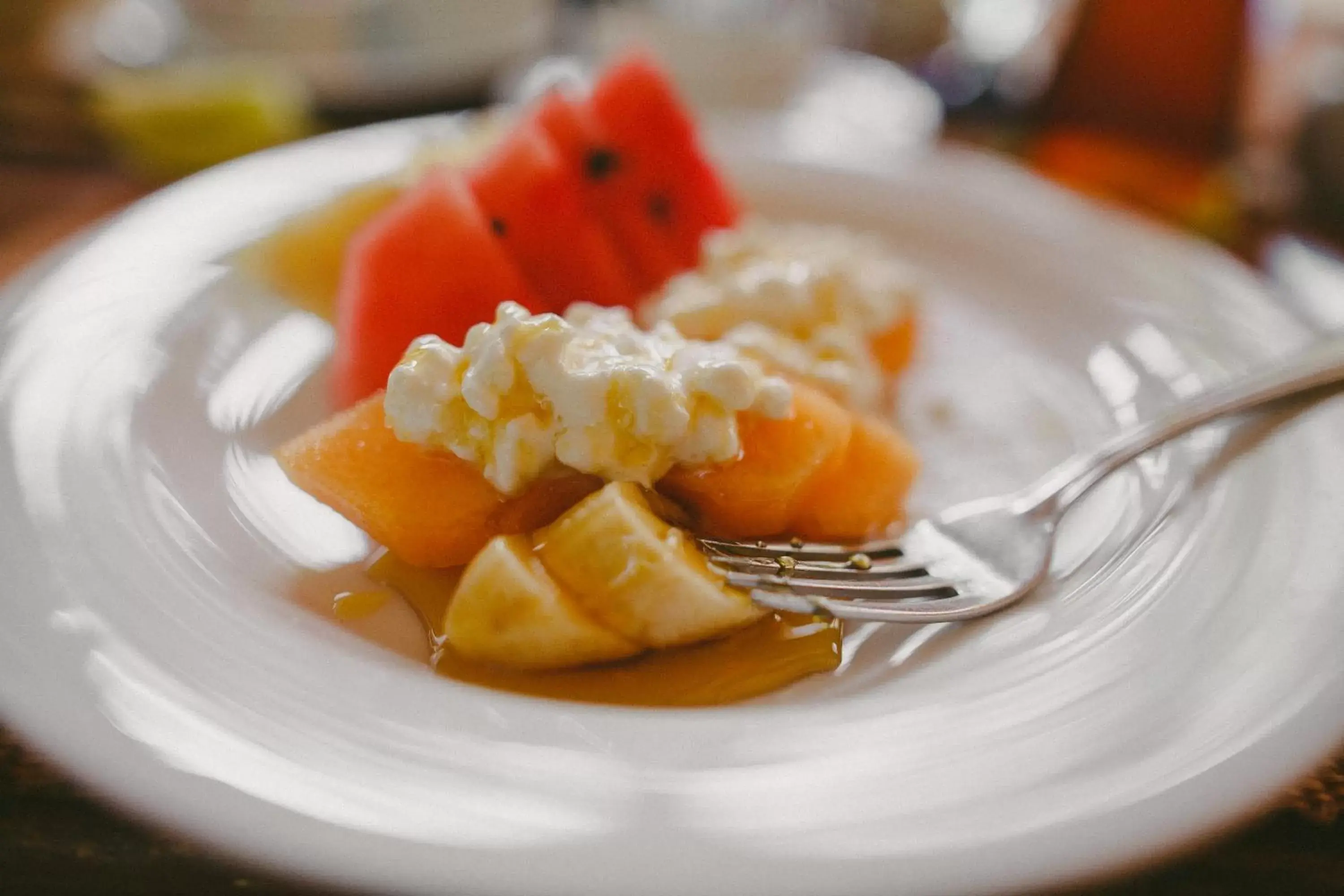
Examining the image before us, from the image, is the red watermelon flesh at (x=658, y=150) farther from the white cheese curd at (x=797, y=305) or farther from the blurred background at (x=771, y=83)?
the blurred background at (x=771, y=83)

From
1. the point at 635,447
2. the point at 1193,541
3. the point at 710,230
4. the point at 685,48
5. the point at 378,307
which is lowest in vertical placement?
the point at 1193,541

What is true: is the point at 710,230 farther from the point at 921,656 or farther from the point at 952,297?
the point at 921,656

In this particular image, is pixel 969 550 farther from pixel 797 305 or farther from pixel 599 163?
pixel 599 163

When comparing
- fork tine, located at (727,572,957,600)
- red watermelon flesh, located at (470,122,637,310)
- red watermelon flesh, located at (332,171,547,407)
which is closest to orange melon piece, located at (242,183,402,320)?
red watermelon flesh, located at (332,171,547,407)

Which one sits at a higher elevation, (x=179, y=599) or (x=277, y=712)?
(x=179, y=599)

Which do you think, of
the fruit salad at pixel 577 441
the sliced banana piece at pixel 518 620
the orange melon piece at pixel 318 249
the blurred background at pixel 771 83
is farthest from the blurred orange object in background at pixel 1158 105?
the sliced banana piece at pixel 518 620

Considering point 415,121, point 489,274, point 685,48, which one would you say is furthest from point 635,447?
point 685,48
